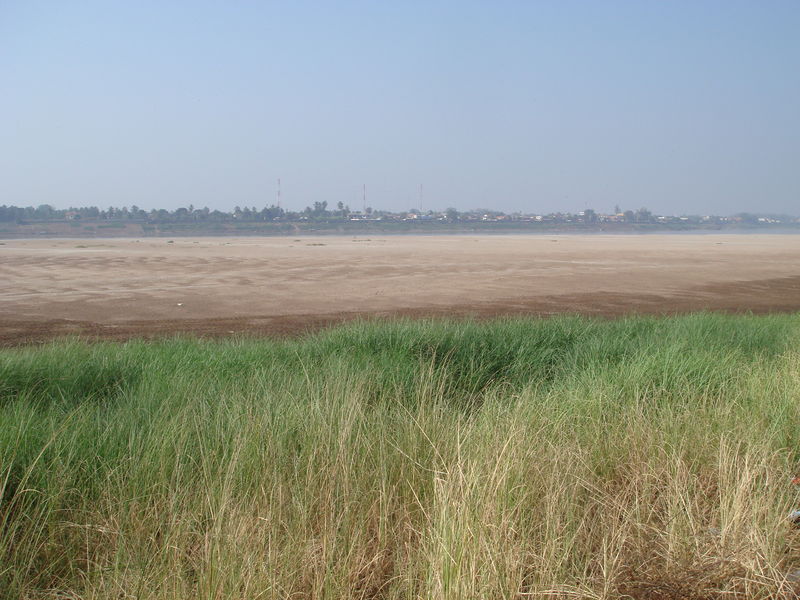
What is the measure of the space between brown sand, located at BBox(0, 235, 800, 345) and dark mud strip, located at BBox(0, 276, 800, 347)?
3cm

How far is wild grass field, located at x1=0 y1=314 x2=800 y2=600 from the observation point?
3.13m

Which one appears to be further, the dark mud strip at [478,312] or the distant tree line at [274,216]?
the distant tree line at [274,216]

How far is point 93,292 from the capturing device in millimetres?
17312

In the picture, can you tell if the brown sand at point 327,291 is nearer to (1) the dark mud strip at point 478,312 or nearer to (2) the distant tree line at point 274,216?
(1) the dark mud strip at point 478,312

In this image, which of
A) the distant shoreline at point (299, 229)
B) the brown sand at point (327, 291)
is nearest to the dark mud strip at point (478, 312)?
the brown sand at point (327, 291)

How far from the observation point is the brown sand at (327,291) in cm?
1311

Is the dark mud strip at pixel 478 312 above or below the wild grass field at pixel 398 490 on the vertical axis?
below

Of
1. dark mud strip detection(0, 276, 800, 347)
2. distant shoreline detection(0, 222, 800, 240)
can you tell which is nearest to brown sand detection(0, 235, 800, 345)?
dark mud strip detection(0, 276, 800, 347)

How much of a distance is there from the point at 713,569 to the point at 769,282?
20.9 meters

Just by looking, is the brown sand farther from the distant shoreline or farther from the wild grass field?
the distant shoreline

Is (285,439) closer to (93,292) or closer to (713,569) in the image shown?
(713,569)

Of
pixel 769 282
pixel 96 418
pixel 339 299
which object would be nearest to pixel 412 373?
pixel 96 418

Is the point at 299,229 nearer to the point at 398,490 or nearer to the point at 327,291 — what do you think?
the point at 327,291

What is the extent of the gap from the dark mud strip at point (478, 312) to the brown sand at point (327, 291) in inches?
1.0
